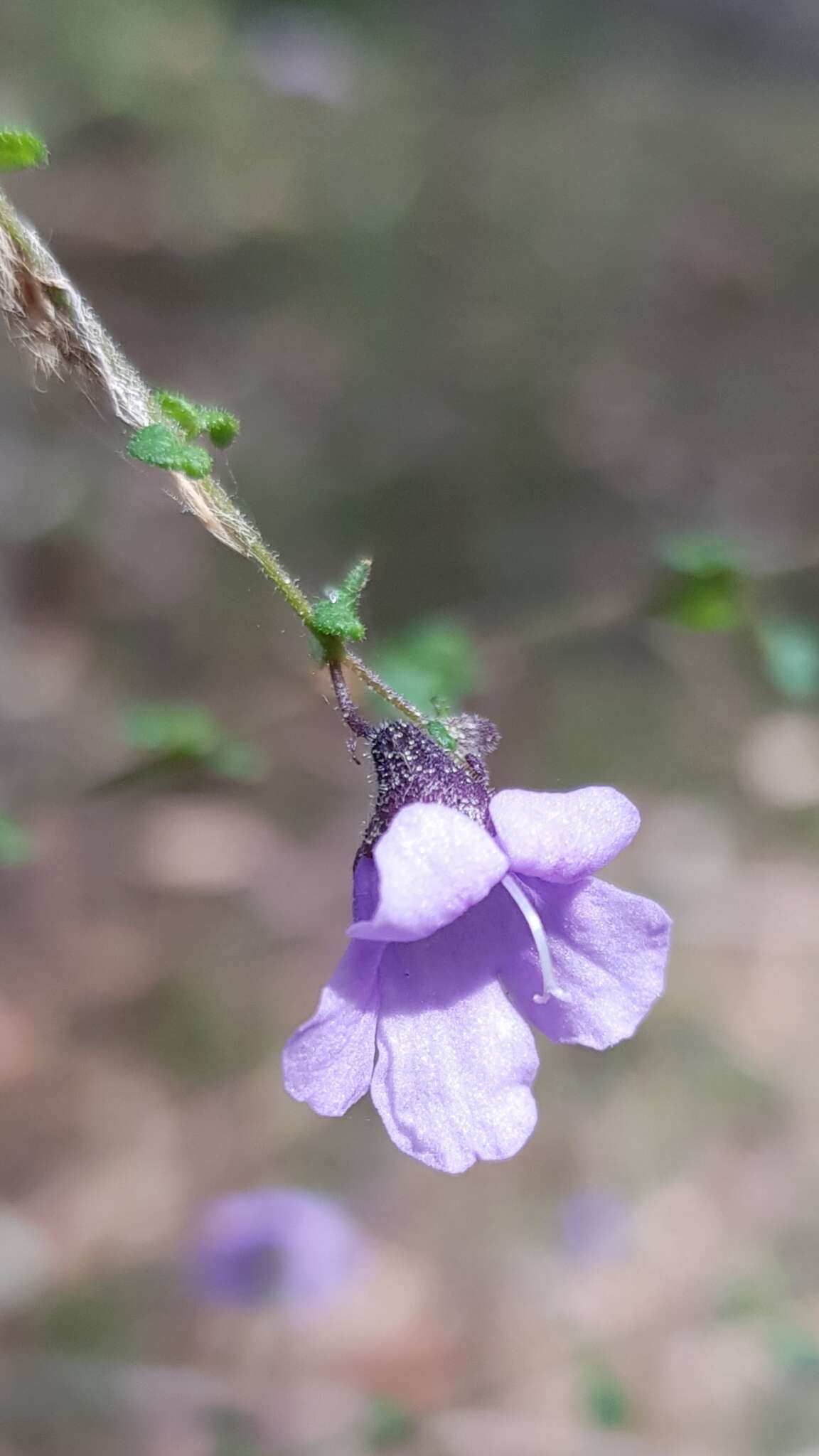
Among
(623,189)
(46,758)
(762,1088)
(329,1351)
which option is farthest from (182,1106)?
(623,189)

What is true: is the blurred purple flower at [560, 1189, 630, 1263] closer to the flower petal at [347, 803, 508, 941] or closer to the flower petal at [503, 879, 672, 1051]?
the flower petal at [503, 879, 672, 1051]

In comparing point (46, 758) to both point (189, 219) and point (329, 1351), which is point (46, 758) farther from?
point (189, 219)

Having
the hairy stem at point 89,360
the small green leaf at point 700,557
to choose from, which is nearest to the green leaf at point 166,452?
the hairy stem at point 89,360

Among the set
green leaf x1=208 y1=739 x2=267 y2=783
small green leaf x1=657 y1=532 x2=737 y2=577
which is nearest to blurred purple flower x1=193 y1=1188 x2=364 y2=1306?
green leaf x1=208 y1=739 x2=267 y2=783

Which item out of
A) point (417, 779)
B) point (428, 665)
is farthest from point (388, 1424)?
point (417, 779)

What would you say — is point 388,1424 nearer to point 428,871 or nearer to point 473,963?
point 473,963

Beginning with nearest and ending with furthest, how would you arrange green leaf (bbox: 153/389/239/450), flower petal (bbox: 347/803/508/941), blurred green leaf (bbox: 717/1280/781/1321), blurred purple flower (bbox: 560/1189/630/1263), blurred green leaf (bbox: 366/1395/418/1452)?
flower petal (bbox: 347/803/508/941) → green leaf (bbox: 153/389/239/450) → blurred green leaf (bbox: 366/1395/418/1452) → blurred green leaf (bbox: 717/1280/781/1321) → blurred purple flower (bbox: 560/1189/630/1263)

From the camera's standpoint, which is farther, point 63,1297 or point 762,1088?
point 762,1088
